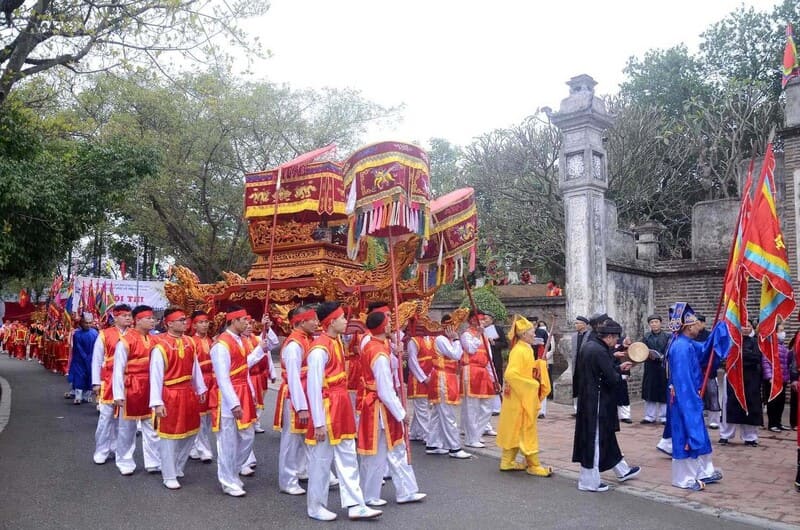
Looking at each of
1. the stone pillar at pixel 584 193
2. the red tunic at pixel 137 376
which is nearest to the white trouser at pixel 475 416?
the stone pillar at pixel 584 193

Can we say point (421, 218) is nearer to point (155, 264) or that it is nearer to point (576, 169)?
point (576, 169)

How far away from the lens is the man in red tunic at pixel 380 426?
5629mm

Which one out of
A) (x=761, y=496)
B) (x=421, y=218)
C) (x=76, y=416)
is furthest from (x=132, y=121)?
(x=761, y=496)

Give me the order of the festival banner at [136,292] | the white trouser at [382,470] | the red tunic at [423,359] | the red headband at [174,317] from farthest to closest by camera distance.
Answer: the festival banner at [136,292] < the red tunic at [423,359] < the red headband at [174,317] < the white trouser at [382,470]

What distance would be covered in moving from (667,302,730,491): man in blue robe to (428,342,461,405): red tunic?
8.68 feet

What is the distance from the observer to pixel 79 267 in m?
36.8

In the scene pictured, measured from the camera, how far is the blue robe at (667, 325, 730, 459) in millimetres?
6164

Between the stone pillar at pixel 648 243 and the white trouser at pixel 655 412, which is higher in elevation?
the stone pillar at pixel 648 243

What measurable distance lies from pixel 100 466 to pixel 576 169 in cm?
821

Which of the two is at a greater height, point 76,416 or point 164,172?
point 164,172

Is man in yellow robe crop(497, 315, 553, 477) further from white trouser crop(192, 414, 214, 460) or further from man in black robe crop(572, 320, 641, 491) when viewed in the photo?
white trouser crop(192, 414, 214, 460)

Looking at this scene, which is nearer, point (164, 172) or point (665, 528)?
point (665, 528)

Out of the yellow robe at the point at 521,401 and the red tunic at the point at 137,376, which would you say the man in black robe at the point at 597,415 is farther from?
the red tunic at the point at 137,376

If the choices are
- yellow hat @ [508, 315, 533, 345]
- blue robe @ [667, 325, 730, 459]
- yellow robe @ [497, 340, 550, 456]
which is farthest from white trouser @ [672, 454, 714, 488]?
yellow hat @ [508, 315, 533, 345]
